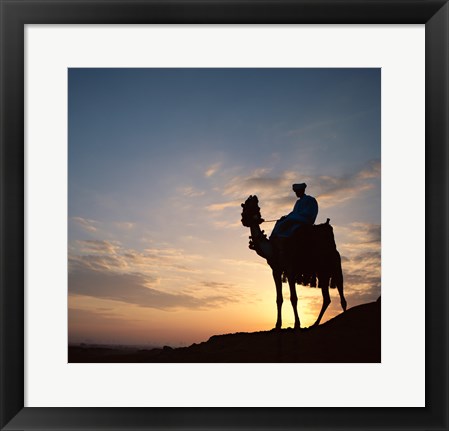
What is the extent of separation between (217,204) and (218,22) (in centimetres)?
72

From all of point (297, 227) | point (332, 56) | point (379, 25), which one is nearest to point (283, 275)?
point (297, 227)

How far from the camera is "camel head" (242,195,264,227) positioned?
2309 mm

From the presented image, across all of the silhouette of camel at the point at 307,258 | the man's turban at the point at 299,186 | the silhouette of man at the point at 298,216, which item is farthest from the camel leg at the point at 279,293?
the man's turban at the point at 299,186

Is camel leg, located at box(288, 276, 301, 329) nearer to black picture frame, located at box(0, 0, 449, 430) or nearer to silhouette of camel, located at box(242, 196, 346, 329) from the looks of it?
silhouette of camel, located at box(242, 196, 346, 329)

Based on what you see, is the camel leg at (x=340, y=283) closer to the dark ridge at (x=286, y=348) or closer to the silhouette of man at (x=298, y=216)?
the dark ridge at (x=286, y=348)

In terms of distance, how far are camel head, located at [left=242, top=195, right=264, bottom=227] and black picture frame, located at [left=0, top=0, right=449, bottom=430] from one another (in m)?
0.67

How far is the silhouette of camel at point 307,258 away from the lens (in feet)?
7.62

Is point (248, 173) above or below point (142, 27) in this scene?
below

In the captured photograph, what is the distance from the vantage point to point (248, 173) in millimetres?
2332

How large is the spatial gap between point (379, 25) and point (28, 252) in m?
1.60

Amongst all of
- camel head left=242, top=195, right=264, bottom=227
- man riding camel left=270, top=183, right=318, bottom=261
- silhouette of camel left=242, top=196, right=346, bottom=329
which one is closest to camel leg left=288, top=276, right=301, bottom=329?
silhouette of camel left=242, top=196, right=346, bottom=329

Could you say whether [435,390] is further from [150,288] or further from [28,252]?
[28,252]

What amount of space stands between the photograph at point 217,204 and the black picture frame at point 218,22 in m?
0.24

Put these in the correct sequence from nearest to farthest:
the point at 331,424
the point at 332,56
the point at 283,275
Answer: the point at 331,424, the point at 332,56, the point at 283,275
